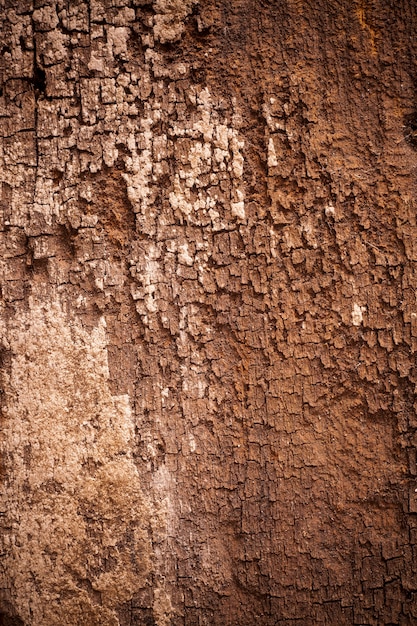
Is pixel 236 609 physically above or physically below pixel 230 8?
below

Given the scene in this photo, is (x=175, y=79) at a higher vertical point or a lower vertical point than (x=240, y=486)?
higher

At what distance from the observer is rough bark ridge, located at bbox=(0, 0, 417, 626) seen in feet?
3.75

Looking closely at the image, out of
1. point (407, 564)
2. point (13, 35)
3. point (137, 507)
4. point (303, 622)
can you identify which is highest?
point (13, 35)

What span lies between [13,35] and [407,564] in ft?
4.73

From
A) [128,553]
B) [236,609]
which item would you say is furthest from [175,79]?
[236,609]

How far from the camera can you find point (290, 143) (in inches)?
45.1

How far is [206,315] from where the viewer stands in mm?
1173

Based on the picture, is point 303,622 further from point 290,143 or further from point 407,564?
point 290,143

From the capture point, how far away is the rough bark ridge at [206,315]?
45.0 inches

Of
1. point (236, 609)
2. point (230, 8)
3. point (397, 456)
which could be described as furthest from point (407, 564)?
point (230, 8)

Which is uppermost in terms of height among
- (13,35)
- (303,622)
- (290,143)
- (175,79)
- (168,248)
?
(13,35)

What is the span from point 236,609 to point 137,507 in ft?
1.02

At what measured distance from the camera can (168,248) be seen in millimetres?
1168

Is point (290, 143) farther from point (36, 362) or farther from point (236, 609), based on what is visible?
point (236, 609)
